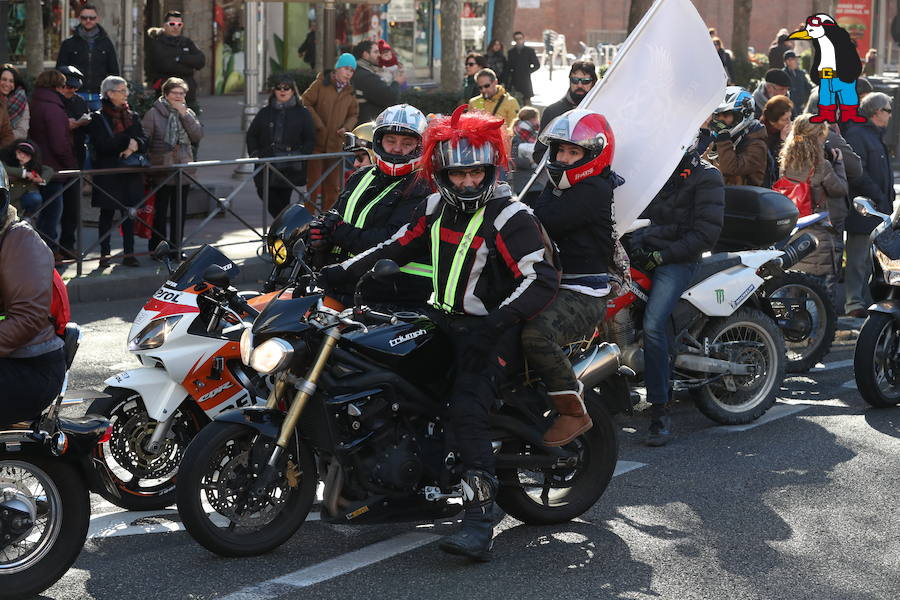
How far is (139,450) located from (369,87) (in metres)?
9.63

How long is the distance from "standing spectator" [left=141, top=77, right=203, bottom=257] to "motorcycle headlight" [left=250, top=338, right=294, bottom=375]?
24.3 feet

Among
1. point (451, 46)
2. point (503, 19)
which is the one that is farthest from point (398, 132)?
point (503, 19)

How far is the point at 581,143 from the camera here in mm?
6598

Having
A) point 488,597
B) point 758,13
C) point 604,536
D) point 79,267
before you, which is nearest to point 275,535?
point 488,597

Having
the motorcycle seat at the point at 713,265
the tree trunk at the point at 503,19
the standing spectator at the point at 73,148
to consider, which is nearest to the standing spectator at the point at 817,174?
the motorcycle seat at the point at 713,265

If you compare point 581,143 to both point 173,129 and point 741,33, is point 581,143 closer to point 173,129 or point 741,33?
point 173,129

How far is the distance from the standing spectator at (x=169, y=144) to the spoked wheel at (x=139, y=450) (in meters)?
6.50

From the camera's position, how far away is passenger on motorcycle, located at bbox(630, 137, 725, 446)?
25.6 feet

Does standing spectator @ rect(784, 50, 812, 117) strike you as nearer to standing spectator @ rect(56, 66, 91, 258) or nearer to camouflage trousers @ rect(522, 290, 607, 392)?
standing spectator @ rect(56, 66, 91, 258)

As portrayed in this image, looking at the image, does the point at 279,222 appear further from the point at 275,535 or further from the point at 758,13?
the point at 758,13

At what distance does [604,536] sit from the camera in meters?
6.20

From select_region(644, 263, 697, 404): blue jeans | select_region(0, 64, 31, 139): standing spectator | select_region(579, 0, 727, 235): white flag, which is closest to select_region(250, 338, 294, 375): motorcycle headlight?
select_region(579, 0, 727, 235): white flag

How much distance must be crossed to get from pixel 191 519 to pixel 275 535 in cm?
39

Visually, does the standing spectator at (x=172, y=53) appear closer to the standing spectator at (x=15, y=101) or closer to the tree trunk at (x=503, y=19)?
the standing spectator at (x=15, y=101)
